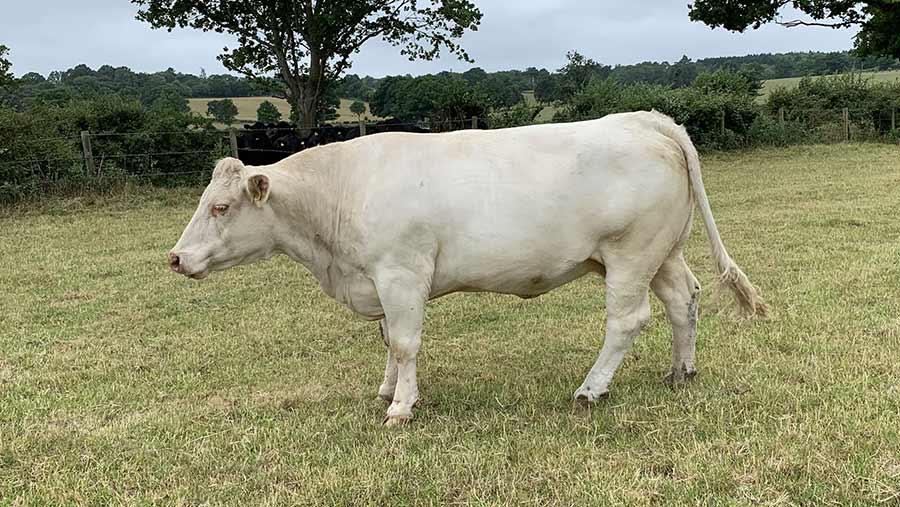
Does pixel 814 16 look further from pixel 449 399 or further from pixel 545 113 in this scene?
pixel 449 399

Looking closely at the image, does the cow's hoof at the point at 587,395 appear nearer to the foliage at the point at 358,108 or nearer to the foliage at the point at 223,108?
the foliage at the point at 223,108

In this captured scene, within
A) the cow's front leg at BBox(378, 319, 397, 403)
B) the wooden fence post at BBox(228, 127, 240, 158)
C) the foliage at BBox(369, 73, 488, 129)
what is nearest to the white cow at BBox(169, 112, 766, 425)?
the cow's front leg at BBox(378, 319, 397, 403)

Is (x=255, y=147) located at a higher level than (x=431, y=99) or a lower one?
lower

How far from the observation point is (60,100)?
2012cm

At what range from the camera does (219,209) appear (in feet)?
14.3

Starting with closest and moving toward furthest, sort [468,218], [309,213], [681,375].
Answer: [468,218] → [309,213] → [681,375]

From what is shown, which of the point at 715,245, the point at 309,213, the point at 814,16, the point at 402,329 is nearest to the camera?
the point at 402,329

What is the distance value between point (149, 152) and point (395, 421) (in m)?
14.7

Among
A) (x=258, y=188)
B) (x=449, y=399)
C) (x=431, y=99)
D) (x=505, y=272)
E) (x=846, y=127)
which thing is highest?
(x=431, y=99)

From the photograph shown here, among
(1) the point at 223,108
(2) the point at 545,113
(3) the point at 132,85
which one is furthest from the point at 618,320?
(3) the point at 132,85

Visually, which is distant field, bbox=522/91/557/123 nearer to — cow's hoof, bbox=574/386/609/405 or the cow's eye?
cow's hoof, bbox=574/386/609/405

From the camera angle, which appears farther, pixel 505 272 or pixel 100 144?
pixel 100 144

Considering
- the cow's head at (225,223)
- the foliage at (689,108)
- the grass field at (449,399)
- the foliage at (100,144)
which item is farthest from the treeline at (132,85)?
the cow's head at (225,223)

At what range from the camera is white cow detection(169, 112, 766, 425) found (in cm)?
Result: 427
